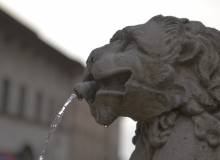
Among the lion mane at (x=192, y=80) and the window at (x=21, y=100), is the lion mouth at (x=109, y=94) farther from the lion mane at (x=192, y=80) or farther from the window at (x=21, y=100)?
the window at (x=21, y=100)

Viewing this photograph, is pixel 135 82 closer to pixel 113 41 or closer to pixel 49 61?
pixel 113 41

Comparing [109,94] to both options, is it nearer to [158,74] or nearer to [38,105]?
[158,74]

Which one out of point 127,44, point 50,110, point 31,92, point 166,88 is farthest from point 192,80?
point 50,110

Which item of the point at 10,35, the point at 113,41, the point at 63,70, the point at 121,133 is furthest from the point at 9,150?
the point at 113,41

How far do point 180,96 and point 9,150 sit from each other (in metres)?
34.8

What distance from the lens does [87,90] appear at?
379cm

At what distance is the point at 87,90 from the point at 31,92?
1540 inches

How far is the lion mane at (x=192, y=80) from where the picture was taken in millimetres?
3641

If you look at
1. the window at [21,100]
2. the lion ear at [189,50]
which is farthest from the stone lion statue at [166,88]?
the window at [21,100]

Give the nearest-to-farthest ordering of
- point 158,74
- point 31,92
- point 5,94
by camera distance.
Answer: point 158,74 → point 5,94 → point 31,92

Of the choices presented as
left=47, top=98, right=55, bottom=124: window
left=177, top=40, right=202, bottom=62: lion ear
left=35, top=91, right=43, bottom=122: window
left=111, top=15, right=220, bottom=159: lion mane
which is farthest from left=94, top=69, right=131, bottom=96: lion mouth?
left=47, top=98, right=55, bottom=124: window

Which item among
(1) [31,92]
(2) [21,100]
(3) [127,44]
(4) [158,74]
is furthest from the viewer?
(1) [31,92]

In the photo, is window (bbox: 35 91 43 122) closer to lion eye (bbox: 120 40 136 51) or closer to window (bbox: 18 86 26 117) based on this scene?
window (bbox: 18 86 26 117)

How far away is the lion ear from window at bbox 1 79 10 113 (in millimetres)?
35258
